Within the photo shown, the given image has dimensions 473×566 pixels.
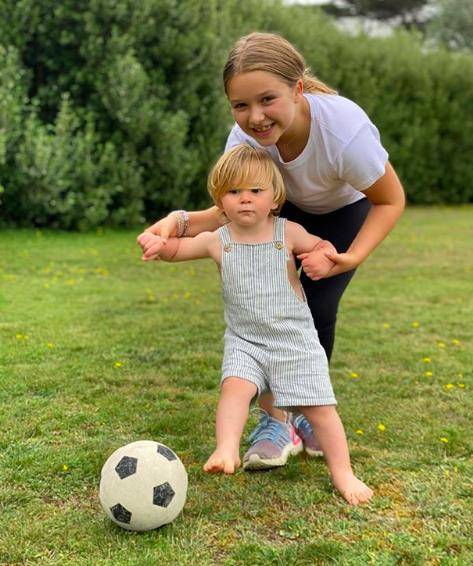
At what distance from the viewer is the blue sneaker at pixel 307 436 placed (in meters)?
3.52

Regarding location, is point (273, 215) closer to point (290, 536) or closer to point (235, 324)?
point (235, 324)

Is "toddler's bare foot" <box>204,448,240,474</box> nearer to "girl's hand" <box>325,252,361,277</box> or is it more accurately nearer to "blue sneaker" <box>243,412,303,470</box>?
"blue sneaker" <box>243,412,303,470</box>

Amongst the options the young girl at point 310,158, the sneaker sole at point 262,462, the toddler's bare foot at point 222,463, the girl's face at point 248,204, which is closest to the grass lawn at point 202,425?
the sneaker sole at point 262,462

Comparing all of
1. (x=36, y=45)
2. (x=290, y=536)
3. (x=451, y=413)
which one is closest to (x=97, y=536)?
(x=290, y=536)

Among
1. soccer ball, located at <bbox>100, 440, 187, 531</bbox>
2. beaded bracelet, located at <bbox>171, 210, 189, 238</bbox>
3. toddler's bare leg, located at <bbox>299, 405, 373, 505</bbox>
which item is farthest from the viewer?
beaded bracelet, located at <bbox>171, 210, 189, 238</bbox>

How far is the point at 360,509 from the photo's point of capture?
2.90 m

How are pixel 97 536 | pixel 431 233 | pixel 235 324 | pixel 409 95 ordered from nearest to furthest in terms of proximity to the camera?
pixel 97 536, pixel 235 324, pixel 431 233, pixel 409 95

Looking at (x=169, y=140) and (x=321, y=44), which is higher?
(x=321, y=44)

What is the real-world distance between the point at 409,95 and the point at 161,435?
16300 mm

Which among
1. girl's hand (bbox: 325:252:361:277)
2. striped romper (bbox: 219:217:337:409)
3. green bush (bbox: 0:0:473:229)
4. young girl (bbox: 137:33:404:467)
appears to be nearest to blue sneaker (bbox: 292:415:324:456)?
young girl (bbox: 137:33:404:467)

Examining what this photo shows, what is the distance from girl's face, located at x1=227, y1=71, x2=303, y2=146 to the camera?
295 cm

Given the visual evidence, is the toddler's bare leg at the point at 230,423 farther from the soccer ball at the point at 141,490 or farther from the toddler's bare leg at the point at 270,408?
the toddler's bare leg at the point at 270,408

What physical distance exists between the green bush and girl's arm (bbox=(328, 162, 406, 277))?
24.7 feet

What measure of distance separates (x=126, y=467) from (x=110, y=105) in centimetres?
964
